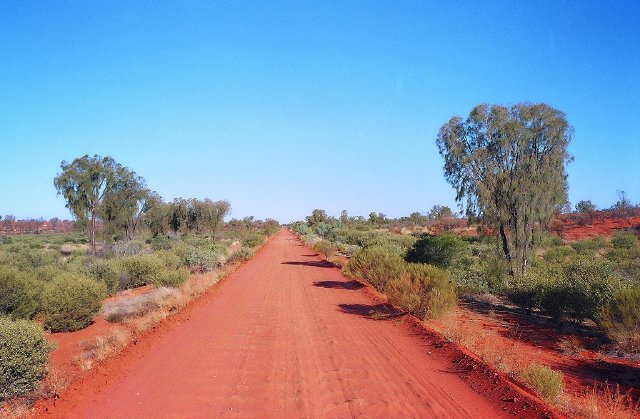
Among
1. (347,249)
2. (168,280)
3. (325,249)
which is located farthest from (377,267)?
(347,249)

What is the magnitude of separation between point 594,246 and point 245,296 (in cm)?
3031

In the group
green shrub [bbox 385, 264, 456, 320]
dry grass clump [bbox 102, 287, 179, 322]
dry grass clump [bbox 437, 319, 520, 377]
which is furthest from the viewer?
dry grass clump [bbox 102, 287, 179, 322]

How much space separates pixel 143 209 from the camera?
4472 cm

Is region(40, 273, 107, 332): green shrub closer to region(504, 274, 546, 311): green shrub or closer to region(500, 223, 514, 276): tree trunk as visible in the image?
region(504, 274, 546, 311): green shrub

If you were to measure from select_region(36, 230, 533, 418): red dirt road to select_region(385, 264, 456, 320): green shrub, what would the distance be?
788 mm

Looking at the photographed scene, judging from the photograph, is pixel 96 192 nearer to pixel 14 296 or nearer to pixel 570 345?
pixel 14 296

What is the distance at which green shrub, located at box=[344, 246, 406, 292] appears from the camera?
16.6 m

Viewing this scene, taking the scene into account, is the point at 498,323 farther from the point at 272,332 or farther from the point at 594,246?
the point at 594,246

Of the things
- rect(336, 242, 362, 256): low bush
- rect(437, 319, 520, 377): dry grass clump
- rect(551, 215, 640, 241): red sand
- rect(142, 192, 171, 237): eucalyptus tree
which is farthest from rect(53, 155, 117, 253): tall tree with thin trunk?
rect(551, 215, 640, 241): red sand

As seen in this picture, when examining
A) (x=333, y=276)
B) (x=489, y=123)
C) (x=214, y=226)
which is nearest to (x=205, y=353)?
(x=333, y=276)

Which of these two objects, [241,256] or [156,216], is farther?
[156,216]

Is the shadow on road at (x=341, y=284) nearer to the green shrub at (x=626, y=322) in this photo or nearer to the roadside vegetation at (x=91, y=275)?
the roadside vegetation at (x=91, y=275)

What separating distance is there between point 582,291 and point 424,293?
455cm

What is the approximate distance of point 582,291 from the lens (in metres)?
12.4
